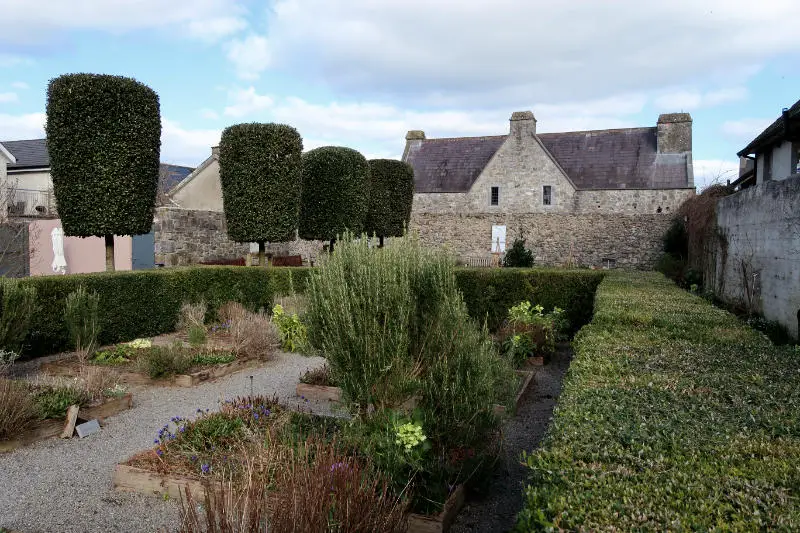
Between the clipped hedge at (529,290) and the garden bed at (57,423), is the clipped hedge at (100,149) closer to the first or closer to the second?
the garden bed at (57,423)

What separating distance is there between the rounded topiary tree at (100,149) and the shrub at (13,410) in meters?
5.86

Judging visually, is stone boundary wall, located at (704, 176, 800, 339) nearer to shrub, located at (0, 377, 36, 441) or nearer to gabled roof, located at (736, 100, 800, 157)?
gabled roof, located at (736, 100, 800, 157)

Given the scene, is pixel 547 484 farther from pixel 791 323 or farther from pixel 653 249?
pixel 653 249

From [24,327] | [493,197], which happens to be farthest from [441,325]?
[493,197]

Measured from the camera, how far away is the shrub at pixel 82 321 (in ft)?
26.1

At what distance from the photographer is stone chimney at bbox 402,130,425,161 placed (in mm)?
32938

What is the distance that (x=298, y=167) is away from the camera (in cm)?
1397

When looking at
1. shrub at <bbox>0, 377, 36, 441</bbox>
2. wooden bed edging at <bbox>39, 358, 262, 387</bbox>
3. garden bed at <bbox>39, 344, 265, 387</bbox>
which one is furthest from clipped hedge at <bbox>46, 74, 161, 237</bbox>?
shrub at <bbox>0, 377, 36, 441</bbox>

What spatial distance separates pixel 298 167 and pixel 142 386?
7.85 meters

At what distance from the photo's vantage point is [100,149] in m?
10.3

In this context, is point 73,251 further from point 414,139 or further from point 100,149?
point 414,139

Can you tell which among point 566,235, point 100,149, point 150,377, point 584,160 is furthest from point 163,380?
point 584,160

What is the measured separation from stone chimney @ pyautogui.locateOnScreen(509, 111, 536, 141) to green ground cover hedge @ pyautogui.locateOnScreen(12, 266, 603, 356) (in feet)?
61.2

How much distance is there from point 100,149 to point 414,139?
79.7 ft
